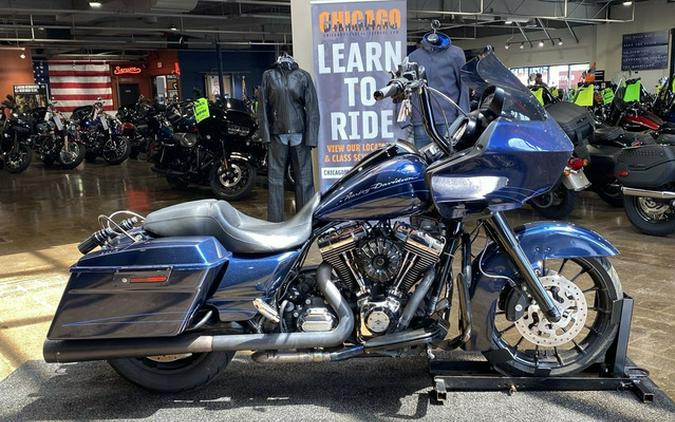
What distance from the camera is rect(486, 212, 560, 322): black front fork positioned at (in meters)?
2.54

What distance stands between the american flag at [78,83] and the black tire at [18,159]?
41.7ft

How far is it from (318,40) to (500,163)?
251 cm

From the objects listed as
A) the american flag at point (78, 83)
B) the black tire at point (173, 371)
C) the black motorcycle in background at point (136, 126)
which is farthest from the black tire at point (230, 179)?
the american flag at point (78, 83)

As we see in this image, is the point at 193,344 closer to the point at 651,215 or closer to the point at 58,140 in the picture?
the point at 651,215

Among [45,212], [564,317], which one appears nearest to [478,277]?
[564,317]

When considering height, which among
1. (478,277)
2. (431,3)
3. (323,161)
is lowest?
(478,277)

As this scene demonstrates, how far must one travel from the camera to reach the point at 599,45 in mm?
19750

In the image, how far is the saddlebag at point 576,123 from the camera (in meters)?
5.98

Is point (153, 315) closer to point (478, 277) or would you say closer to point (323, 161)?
point (478, 277)

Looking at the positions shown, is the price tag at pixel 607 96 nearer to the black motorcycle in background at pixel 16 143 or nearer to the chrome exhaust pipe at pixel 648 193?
the chrome exhaust pipe at pixel 648 193

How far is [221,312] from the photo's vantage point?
101 inches

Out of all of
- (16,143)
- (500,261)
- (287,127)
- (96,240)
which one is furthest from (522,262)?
Result: (16,143)

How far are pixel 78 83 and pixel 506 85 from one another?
25.7 metres

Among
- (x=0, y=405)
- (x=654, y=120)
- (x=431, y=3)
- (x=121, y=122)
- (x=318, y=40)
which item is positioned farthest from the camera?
(x=431, y=3)
